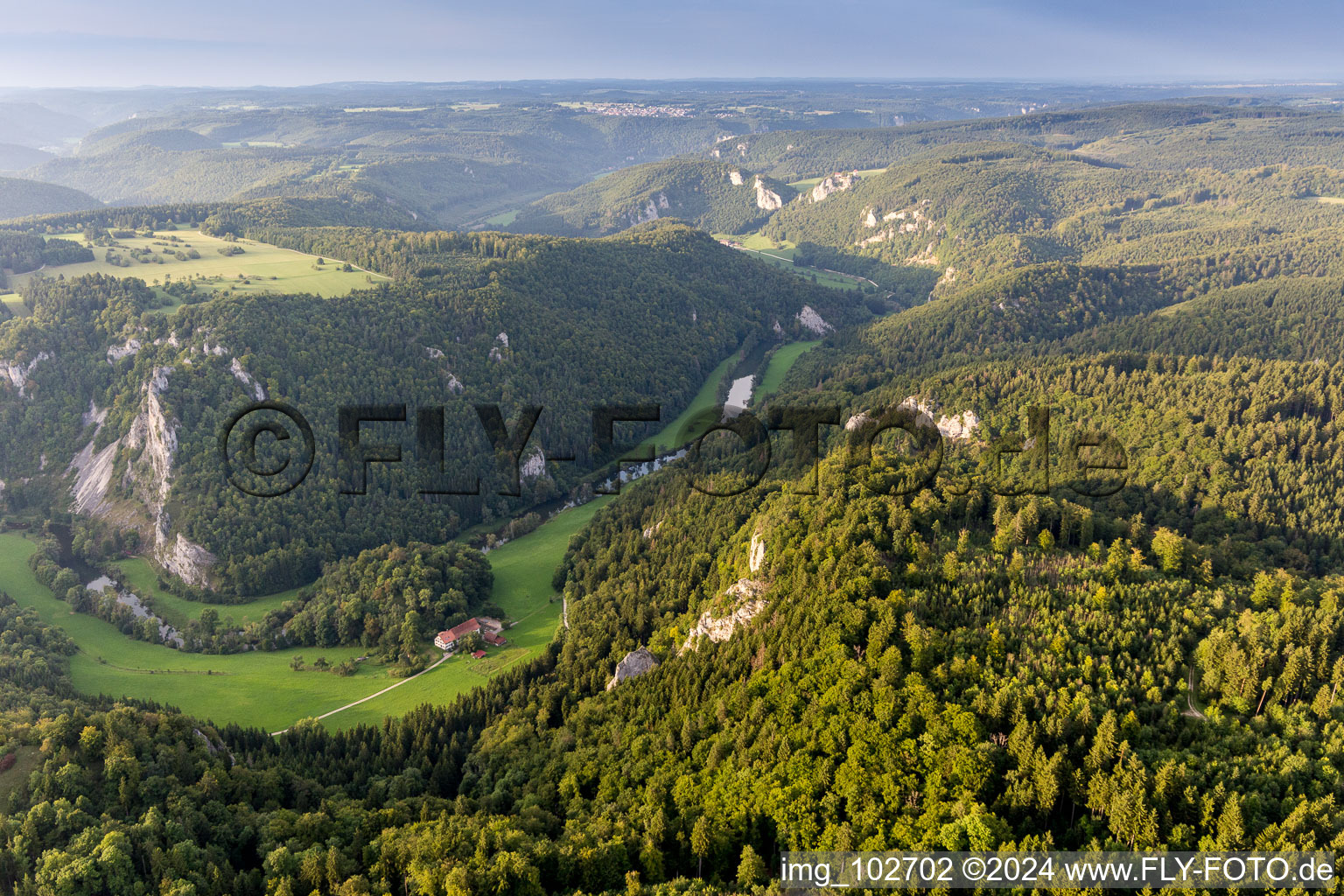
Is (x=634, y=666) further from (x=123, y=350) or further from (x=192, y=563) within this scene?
(x=123, y=350)

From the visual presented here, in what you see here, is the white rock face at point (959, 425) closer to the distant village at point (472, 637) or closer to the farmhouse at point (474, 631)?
the farmhouse at point (474, 631)

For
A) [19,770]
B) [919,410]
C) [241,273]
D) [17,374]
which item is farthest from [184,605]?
[919,410]

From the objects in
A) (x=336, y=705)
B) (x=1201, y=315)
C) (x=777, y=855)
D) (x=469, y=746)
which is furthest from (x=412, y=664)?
(x=1201, y=315)

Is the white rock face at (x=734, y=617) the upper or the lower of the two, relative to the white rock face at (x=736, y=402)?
lower

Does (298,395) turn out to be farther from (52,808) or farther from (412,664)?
(52,808)

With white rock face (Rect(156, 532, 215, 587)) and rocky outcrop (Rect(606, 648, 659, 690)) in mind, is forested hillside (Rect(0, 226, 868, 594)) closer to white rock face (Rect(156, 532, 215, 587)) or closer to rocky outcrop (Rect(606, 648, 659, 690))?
white rock face (Rect(156, 532, 215, 587))

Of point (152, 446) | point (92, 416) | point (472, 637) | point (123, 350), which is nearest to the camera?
point (472, 637)

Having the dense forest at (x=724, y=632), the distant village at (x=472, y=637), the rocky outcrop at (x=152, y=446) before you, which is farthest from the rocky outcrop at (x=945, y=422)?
the rocky outcrop at (x=152, y=446)
